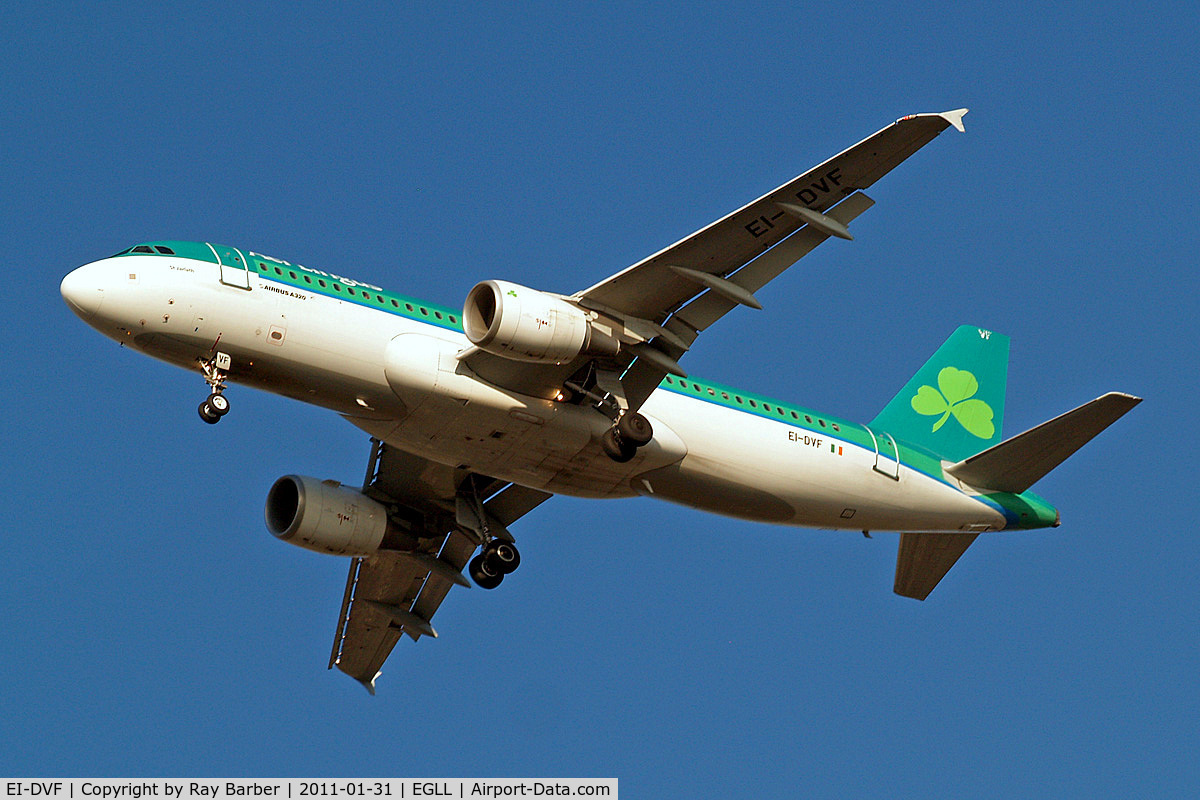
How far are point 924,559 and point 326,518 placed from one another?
549 inches

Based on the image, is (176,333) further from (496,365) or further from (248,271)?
(496,365)

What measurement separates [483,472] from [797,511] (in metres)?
6.83

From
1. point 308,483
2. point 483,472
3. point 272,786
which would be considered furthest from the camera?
point 308,483

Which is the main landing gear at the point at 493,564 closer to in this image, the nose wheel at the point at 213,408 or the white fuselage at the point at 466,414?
the white fuselage at the point at 466,414

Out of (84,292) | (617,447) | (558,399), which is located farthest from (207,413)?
(617,447)

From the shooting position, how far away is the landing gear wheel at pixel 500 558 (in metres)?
34.4

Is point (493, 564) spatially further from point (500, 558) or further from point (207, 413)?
point (207, 413)

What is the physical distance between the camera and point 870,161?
28547 millimetres

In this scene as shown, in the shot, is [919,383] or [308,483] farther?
[919,383]

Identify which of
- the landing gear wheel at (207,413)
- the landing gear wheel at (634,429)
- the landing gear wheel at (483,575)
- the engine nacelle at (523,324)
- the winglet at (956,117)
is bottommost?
the landing gear wheel at (483,575)

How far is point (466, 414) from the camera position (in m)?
29.9

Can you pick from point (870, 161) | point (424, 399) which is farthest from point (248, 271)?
point (870, 161)

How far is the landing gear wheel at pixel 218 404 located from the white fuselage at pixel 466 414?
2.24ft

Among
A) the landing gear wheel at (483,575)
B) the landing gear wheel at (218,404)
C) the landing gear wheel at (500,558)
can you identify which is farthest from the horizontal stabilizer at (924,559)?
the landing gear wheel at (218,404)
